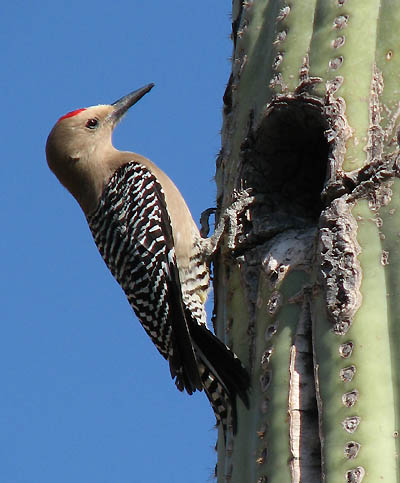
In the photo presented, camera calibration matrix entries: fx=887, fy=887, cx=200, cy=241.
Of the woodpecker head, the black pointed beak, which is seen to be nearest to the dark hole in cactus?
the woodpecker head

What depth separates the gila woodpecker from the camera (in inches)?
154

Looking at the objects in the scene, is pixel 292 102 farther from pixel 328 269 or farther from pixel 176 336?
pixel 176 336

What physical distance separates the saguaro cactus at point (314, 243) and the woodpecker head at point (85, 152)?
1161 millimetres

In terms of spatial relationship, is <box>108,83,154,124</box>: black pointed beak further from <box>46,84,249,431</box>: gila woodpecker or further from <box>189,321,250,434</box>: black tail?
<box>189,321,250,434</box>: black tail

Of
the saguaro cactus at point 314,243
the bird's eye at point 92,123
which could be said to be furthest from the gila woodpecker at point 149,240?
the saguaro cactus at point 314,243

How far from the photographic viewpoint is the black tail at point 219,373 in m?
3.37

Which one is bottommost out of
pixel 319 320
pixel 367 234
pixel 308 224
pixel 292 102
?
pixel 319 320

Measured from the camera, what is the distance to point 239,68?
421 centimetres

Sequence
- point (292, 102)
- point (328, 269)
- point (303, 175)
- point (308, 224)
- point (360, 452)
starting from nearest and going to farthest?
point (360, 452) < point (328, 269) < point (292, 102) < point (308, 224) < point (303, 175)

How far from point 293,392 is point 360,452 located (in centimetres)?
42

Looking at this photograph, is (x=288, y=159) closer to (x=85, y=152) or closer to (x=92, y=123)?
(x=85, y=152)

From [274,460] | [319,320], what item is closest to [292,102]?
[319,320]

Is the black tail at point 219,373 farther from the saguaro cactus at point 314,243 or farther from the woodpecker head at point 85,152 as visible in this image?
the woodpecker head at point 85,152

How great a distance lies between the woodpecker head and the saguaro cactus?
45.7 inches
